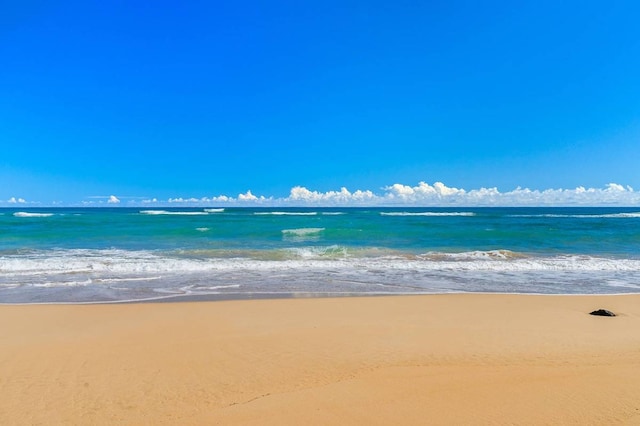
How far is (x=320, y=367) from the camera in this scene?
4637 mm

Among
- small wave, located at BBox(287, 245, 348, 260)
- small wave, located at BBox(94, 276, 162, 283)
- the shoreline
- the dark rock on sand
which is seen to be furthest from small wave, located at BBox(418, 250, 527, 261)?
small wave, located at BBox(94, 276, 162, 283)

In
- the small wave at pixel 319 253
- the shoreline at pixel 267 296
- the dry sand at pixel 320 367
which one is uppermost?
the dry sand at pixel 320 367

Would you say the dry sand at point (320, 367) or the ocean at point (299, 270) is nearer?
the dry sand at point (320, 367)

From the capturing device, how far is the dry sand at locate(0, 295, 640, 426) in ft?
11.8

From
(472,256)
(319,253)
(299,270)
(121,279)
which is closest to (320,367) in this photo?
(299,270)

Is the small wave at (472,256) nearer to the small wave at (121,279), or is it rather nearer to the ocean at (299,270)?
the ocean at (299,270)

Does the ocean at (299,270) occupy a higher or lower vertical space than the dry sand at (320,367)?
lower

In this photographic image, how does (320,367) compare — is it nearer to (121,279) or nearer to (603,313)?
(603,313)

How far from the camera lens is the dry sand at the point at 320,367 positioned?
3598 millimetres

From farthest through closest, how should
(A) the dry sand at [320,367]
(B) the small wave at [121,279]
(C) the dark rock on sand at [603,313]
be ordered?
(B) the small wave at [121,279] < (C) the dark rock on sand at [603,313] < (A) the dry sand at [320,367]

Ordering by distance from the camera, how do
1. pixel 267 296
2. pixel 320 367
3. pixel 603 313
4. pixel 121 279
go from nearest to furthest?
pixel 320 367
pixel 603 313
pixel 267 296
pixel 121 279

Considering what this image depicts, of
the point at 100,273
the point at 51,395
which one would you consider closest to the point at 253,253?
the point at 100,273

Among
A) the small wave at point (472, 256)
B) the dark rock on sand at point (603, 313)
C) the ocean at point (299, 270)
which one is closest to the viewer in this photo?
the dark rock on sand at point (603, 313)

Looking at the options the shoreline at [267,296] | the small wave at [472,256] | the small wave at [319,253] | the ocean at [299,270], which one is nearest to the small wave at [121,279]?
the ocean at [299,270]
